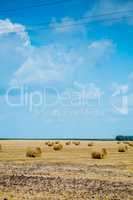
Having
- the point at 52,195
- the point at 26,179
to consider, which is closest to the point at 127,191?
the point at 52,195

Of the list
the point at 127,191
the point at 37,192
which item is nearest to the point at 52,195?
the point at 37,192

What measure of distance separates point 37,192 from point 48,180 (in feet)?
14.1

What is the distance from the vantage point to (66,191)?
18875 mm

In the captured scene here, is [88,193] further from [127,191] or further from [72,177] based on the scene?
[72,177]

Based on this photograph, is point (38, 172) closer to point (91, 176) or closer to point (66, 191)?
point (91, 176)

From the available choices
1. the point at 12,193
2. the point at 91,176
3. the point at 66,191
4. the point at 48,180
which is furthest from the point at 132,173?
the point at 12,193

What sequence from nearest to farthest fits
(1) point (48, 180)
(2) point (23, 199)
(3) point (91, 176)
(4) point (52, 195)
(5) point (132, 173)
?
1. (2) point (23, 199)
2. (4) point (52, 195)
3. (1) point (48, 180)
4. (3) point (91, 176)
5. (5) point (132, 173)

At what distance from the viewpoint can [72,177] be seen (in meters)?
24.1

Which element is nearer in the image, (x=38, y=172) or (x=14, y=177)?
(x=14, y=177)

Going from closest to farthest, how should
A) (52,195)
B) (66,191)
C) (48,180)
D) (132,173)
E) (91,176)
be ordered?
(52,195) → (66,191) → (48,180) → (91,176) → (132,173)

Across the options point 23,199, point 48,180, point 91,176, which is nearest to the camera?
point 23,199

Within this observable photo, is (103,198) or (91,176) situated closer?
(103,198)

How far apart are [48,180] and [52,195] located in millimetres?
5248

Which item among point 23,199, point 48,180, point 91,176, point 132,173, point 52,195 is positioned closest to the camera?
point 23,199
